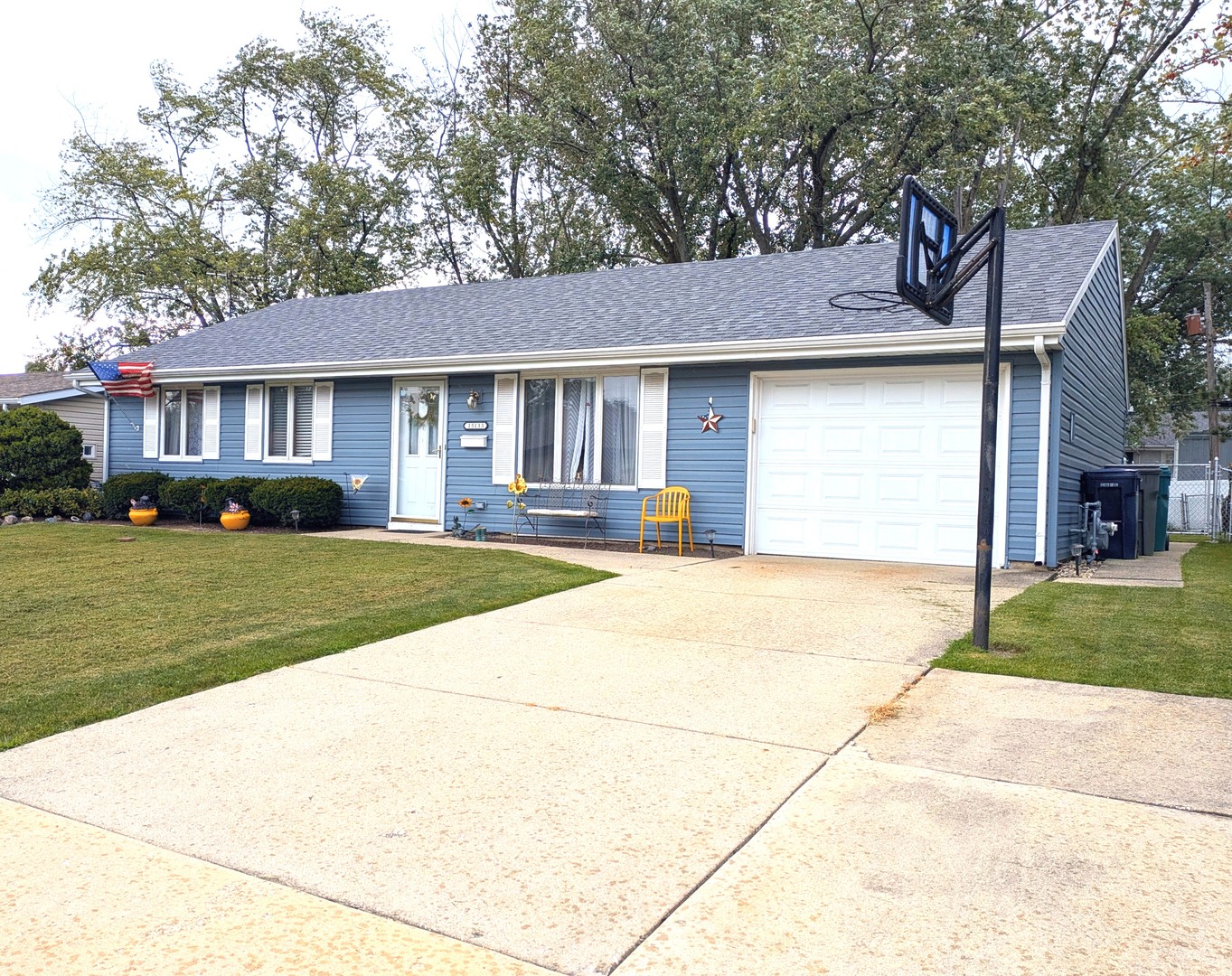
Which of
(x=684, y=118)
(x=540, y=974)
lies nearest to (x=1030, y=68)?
(x=684, y=118)

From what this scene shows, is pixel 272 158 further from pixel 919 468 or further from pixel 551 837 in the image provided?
pixel 551 837

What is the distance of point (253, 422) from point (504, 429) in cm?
474

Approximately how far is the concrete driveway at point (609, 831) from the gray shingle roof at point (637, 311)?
6.74 metres

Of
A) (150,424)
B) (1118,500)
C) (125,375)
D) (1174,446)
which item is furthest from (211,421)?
(1174,446)

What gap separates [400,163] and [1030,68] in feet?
55.9

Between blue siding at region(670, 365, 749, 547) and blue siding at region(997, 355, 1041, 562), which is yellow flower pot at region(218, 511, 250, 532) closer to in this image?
blue siding at region(670, 365, 749, 547)

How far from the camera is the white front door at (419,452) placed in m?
13.1

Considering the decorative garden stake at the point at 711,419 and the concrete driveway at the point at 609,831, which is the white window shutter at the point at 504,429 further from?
the concrete driveway at the point at 609,831

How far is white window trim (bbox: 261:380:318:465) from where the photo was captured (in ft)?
46.1

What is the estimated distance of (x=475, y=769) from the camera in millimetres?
3352

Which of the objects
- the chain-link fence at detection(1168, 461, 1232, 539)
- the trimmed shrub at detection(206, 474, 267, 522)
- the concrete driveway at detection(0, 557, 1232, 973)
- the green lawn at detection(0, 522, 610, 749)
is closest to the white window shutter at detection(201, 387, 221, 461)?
the trimmed shrub at detection(206, 474, 267, 522)

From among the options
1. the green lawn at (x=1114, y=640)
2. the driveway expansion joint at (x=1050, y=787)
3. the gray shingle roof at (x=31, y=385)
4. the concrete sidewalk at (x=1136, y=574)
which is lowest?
the driveway expansion joint at (x=1050, y=787)

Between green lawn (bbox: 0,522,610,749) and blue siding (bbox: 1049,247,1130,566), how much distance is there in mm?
5380

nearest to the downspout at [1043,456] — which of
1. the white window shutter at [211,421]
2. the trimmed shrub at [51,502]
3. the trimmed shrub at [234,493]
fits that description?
the trimmed shrub at [234,493]
